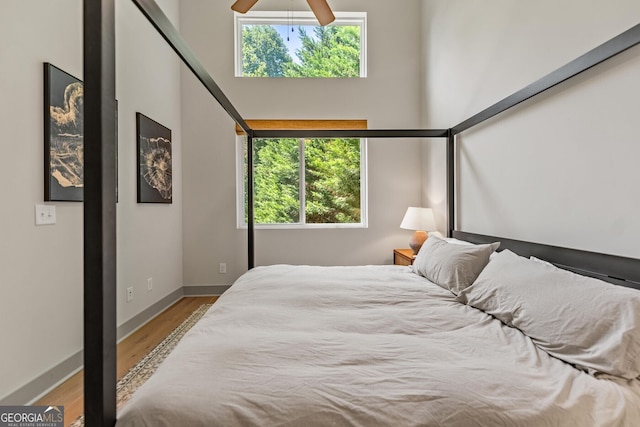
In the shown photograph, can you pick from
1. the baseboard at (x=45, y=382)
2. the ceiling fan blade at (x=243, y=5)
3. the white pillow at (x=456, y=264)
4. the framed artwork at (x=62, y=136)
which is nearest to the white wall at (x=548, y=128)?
the white pillow at (x=456, y=264)

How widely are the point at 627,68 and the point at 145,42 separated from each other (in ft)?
11.5

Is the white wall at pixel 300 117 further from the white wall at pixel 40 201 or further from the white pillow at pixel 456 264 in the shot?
the white pillow at pixel 456 264

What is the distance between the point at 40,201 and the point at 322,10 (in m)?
2.25

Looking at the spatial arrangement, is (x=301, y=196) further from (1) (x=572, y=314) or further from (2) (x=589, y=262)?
(1) (x=572, y=314)

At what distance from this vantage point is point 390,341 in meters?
1.26

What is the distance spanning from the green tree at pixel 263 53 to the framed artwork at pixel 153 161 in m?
Result: 1.25

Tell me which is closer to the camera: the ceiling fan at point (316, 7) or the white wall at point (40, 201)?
the white wall at point (40, 201)

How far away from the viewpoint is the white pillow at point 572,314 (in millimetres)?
1038

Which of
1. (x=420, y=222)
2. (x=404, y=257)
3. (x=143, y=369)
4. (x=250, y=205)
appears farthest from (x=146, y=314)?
(x=420, y=222)

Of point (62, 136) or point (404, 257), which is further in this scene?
point (404, 257)

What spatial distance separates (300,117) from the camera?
408 cm

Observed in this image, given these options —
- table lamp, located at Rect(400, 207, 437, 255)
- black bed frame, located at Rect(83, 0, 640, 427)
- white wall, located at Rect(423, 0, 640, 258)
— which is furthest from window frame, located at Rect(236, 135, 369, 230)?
black bed frame, located at Rect(83, 0, 640, 427)

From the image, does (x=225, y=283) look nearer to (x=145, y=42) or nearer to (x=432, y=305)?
(x=145, y=42)

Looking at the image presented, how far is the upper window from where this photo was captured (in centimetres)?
412
